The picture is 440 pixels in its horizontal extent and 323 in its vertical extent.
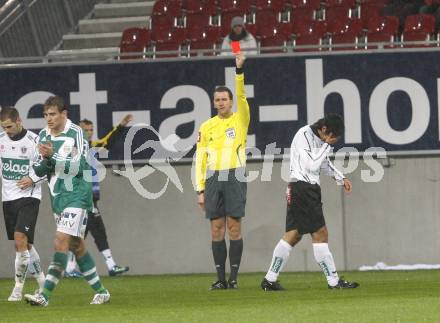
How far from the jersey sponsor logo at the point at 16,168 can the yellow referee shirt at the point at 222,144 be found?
1.98 metres

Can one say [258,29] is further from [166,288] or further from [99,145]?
[166,288]

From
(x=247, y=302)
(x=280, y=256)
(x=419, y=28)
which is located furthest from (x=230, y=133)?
(x=419, y=28)

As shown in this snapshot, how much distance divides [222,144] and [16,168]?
2.38 m

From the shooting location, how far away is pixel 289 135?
17.4 metres

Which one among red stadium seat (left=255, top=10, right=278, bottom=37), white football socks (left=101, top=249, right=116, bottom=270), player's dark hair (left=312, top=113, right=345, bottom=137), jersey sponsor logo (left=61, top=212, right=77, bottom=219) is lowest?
white football socks (left=101, top=249, right=116, bottom=270)

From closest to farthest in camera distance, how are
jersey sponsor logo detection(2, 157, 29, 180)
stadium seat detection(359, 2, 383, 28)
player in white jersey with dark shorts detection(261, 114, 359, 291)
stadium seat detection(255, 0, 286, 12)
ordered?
player in white jersey with dark shorts detection(261, 114, 359, 291) → jersey sponsor logo detection(2, 157, 29, 180) → stadium seat detection(359, 2, 383, 28) → stadium seat detection(255, 0, 286, 12)

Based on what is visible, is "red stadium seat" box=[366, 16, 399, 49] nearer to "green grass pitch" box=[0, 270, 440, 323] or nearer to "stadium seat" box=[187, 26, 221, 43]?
"stadium seat" box=[187, 26, 221, 43]

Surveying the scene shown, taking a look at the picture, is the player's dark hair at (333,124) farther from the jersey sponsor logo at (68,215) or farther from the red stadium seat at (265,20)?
the red stadium seat at (265,20)

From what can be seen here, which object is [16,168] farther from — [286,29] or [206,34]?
[286,29]

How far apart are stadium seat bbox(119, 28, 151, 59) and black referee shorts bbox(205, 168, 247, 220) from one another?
676cm

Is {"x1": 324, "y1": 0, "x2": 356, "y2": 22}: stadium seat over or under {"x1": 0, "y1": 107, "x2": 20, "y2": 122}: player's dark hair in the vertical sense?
over

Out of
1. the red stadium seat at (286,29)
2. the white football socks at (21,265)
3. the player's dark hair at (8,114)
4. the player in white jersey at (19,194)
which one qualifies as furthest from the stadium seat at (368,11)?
the white football socks at (21,265)

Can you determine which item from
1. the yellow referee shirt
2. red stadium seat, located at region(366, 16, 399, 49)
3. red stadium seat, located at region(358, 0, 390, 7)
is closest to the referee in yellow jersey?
the yellow referee shirt

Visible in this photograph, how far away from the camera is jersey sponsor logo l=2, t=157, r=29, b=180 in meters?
13.6
